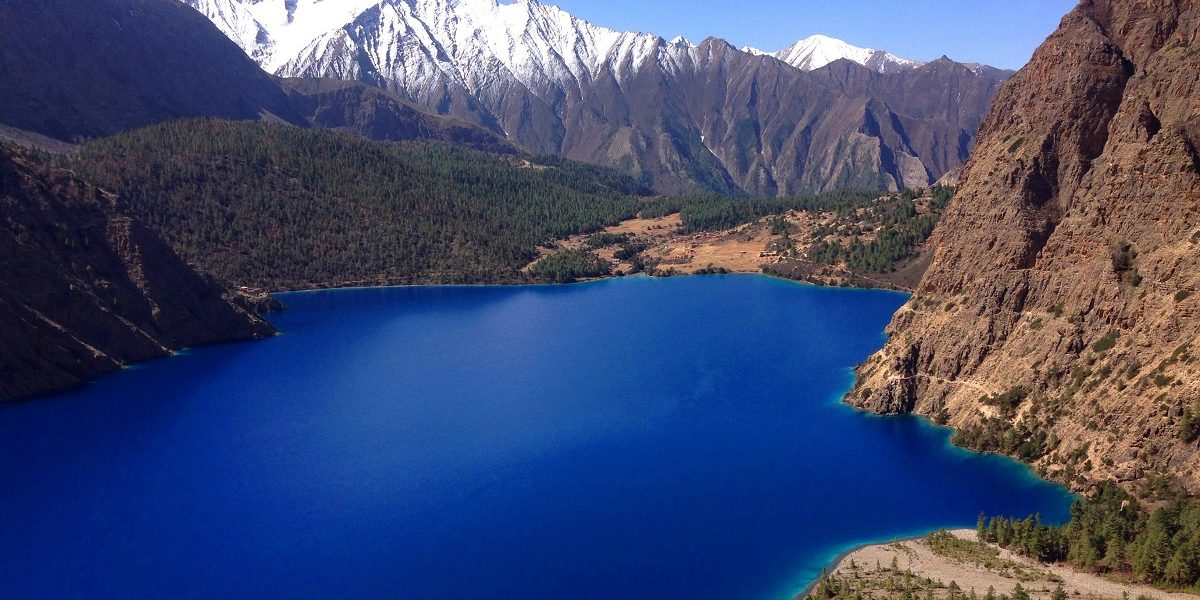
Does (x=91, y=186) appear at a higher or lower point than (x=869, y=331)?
higher

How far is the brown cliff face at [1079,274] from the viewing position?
81000 mm


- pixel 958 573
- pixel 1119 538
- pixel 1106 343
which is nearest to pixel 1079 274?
pixel 1106 343

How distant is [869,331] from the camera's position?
15525 cm

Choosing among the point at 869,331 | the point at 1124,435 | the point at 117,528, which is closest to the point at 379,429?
the point at 117,528

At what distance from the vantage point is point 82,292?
136 m

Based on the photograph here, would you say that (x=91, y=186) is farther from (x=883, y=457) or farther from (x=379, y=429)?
(x=883, y=457)

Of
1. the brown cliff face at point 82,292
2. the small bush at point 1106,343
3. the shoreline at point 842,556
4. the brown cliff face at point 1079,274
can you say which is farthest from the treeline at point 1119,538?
the brown cliff face at point 82,292

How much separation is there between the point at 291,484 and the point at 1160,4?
9246 centimetres

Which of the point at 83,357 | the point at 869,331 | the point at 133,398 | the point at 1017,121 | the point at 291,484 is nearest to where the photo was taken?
the point at 291,484

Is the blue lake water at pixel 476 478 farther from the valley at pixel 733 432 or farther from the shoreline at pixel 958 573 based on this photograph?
the shoreline at pixel 958 573

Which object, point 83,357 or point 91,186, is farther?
point 91,186

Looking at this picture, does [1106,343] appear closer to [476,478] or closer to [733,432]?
[733,432]

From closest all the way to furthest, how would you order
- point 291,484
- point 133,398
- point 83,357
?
point 291,484
point 133,398
point 83,357

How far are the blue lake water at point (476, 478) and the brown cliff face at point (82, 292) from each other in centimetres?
546
